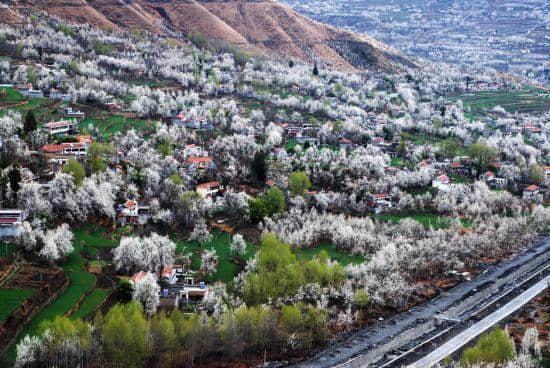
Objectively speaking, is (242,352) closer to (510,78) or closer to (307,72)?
(307,72)

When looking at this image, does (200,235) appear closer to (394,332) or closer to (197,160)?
(394,332)

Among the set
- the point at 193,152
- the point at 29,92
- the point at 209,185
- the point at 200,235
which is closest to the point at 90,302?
the point at 200,235

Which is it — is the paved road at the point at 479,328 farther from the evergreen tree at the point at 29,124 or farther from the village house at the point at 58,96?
the village house at the point at 58,96

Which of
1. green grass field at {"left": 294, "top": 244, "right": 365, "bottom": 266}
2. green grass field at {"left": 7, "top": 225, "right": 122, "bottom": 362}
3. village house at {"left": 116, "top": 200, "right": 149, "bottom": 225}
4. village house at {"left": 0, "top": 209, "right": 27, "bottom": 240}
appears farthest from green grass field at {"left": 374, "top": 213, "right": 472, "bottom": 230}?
village house at {"left": 0, "top": 209, "right": 27, "bottom": 240}

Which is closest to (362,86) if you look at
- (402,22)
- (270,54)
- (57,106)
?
(270,54)

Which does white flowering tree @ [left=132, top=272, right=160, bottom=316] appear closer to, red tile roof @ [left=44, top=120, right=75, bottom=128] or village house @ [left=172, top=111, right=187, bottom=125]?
red tile roof @ [left=44, top=120, right=75, bottom=128]

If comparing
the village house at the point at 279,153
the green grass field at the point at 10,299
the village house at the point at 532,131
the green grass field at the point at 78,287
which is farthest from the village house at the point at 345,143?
the green grass field at the point at 10,299
